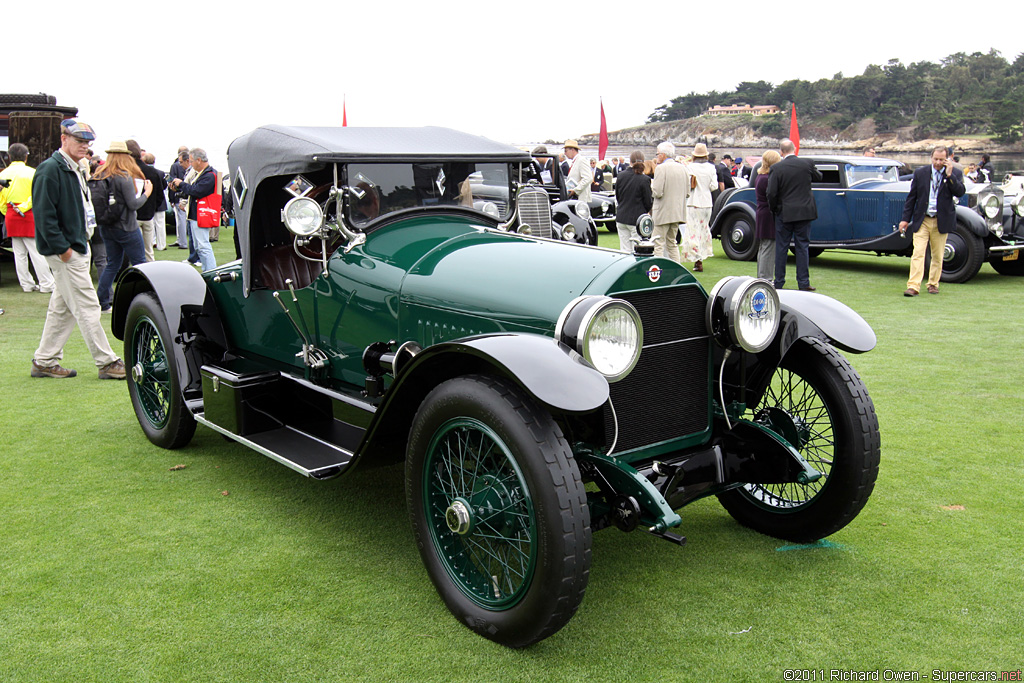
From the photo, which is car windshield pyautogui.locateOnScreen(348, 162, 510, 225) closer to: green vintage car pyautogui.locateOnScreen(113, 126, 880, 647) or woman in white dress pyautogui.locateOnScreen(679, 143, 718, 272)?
green vintage car pyautogui.locateOnScreen(113, 126, 880, 647)

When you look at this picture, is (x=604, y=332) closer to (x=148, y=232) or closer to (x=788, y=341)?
(x=788, y=341)

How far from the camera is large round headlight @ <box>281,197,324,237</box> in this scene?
3.77 metres

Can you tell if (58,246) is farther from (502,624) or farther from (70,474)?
(502,624)

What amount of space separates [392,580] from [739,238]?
441 inches

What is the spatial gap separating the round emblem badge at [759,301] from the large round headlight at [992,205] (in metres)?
9.56

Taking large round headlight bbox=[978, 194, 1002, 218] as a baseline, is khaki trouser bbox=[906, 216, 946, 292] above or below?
below

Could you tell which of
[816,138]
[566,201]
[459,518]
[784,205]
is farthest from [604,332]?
[816,138]

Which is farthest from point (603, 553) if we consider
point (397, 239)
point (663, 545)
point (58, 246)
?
point (58, 246)

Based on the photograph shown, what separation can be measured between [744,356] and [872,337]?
625 millimetres

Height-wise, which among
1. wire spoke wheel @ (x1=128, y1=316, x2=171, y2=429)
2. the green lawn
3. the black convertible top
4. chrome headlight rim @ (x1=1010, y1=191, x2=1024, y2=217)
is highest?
the black convertible top

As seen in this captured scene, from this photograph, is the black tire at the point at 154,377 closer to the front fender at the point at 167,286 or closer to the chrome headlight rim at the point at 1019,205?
the front fender at the point at 167,286

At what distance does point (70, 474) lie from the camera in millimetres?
4273

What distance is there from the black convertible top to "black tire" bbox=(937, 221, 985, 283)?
8.57m

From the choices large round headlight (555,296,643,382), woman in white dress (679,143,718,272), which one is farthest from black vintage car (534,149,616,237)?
large round headlight (555,296,643,382)
